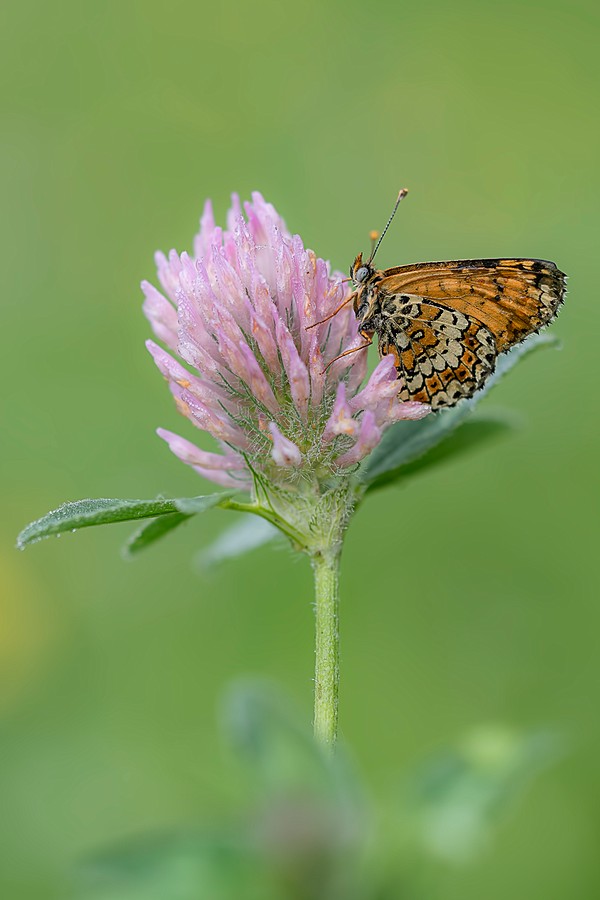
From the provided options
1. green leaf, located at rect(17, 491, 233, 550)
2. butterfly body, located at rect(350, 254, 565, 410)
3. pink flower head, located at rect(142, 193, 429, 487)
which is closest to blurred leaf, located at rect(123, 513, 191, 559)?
green leaf, located at rect(17, 491, 233, 550)

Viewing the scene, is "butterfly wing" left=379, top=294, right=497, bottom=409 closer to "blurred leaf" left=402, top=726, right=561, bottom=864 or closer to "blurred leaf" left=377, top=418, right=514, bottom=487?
"blurred leaf" left=377, top=418, right=514, bottom=487

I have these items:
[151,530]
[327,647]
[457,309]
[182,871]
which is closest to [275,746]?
[182,871]

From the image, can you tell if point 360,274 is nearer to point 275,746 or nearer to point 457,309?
point 457,309

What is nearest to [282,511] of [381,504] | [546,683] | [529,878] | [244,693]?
[244,693]

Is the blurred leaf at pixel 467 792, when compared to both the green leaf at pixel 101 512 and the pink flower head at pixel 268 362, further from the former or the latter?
the pink flower head at pixel 268 362

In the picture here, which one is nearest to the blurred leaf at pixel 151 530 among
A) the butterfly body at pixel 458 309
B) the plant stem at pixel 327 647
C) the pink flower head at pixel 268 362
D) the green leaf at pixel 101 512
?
the green leaf at pixel 101 512

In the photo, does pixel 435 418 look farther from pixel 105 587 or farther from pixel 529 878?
pixel 105 587
